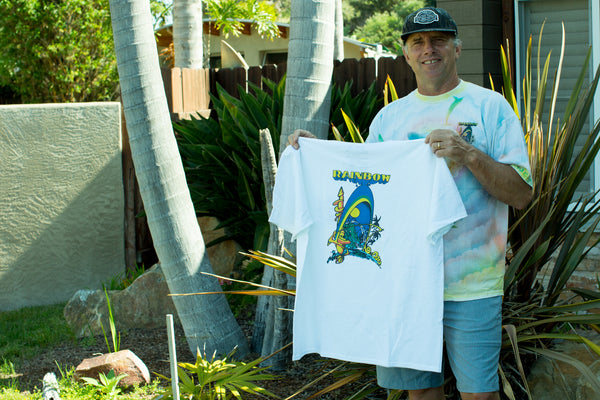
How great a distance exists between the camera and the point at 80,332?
541cm

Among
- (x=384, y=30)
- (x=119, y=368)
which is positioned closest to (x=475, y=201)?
(x=119, y=368)

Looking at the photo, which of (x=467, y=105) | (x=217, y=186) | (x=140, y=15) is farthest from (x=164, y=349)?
(x=467, y=105)

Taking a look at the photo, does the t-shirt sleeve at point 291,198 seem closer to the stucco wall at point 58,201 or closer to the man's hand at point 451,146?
the man's hand at point 451,146

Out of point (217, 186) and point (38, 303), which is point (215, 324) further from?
point (38, 303)

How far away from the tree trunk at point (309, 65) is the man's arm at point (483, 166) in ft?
5.86

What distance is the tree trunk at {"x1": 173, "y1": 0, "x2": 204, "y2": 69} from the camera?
9867 millimetres

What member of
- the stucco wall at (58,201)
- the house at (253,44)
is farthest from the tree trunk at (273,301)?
the house at (253,44)

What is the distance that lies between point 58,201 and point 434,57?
5.25 m

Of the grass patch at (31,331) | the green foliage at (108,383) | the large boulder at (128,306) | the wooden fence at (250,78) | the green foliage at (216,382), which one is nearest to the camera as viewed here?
the green foliage at (216,382)

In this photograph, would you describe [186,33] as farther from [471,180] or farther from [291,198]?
[471,180]

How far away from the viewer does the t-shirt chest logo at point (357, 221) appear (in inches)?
106

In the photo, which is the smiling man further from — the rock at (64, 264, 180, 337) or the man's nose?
the rock at (64, 264, 180, 337)

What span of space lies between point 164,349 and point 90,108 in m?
3.07

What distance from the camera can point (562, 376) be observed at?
3.23 m
